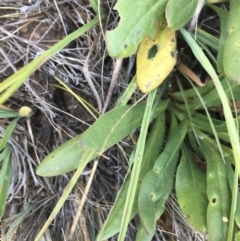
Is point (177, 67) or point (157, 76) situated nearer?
point (157, 76)

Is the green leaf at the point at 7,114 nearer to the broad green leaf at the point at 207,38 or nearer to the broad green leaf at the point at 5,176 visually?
the broad green leaf at the point at 5,176

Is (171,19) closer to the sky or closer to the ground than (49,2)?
closer to the ground

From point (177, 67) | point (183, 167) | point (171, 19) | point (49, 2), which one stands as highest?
point (49, 2)

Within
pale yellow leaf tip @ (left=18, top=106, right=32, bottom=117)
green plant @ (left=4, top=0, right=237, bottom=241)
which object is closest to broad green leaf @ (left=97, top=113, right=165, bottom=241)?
green plant @ (left=4, top=0, right=237, bottom=241)

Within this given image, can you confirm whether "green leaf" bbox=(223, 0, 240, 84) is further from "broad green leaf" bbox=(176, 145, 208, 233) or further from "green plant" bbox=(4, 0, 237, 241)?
"broad green leaf" bbox=(176, 145, 208, 233)

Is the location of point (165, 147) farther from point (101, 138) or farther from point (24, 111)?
point (24, 111)

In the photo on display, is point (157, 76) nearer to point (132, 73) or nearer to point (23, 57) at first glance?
point (132, 73)

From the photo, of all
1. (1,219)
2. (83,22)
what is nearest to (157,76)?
(83,22)

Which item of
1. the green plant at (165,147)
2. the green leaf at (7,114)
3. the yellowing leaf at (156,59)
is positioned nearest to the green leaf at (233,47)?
the green plant at (165,147)
